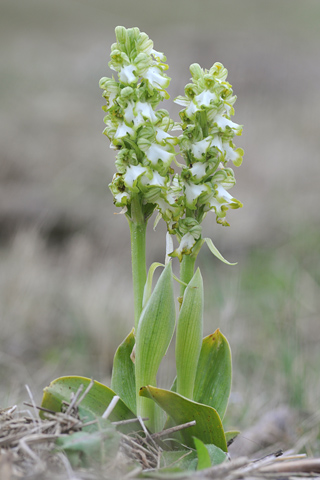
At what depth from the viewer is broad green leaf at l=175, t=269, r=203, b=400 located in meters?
1.53

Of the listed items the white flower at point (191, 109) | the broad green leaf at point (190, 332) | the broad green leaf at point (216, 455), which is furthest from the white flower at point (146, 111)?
the broad green leaf at point (216, 455)

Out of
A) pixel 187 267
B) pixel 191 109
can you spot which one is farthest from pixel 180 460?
pixel 191 109

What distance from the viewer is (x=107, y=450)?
1.20 meters

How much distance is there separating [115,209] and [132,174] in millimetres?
4490

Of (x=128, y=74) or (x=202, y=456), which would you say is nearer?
(x=202, y=456)

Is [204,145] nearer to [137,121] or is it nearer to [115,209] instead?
[137,121]

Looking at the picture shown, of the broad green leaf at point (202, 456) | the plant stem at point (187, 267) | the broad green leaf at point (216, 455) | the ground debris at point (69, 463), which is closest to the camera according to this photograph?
the ground debris at point (69, 463)

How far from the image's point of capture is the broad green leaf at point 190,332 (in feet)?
5.03

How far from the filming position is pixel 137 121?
1447mm

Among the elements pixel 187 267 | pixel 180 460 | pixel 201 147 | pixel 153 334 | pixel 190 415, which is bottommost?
pixel 180 460

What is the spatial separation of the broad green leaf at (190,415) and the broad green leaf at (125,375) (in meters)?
0.23

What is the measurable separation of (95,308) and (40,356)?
60 cm

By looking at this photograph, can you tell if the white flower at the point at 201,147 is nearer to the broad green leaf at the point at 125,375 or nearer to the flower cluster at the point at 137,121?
the flower cluster at the point at 137,121

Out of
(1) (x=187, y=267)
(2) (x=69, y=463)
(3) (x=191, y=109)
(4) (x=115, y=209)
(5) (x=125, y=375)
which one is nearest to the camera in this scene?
(2) (x=69, y=463)
